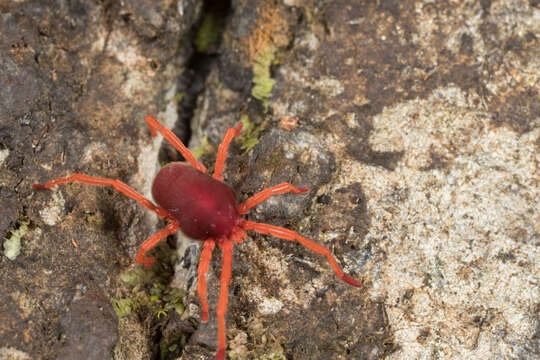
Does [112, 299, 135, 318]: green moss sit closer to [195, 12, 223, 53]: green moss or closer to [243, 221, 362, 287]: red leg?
→ [243, 221, 362, 287]: red leg

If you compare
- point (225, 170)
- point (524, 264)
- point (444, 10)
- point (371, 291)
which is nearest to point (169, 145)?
point (225, 170)

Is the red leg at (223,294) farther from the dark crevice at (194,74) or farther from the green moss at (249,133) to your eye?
the dark crevice at (194,74)

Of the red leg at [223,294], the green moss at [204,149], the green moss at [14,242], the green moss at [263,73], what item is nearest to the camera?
the red leg at [223,294]

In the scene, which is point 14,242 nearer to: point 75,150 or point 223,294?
point 75,150

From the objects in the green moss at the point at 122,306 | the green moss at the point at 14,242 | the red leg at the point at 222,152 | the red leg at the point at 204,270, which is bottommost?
the green moss at the point at 122,306

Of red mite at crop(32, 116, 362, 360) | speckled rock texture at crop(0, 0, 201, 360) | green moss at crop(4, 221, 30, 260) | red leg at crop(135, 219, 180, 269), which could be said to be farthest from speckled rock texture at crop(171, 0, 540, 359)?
green moss at crop(4, 221, 30, 260)

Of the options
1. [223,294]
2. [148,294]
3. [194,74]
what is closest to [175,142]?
[194,74]

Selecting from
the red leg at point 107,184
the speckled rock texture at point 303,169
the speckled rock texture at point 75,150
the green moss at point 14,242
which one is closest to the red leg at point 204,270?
the speckled rock texture at point 303,169
